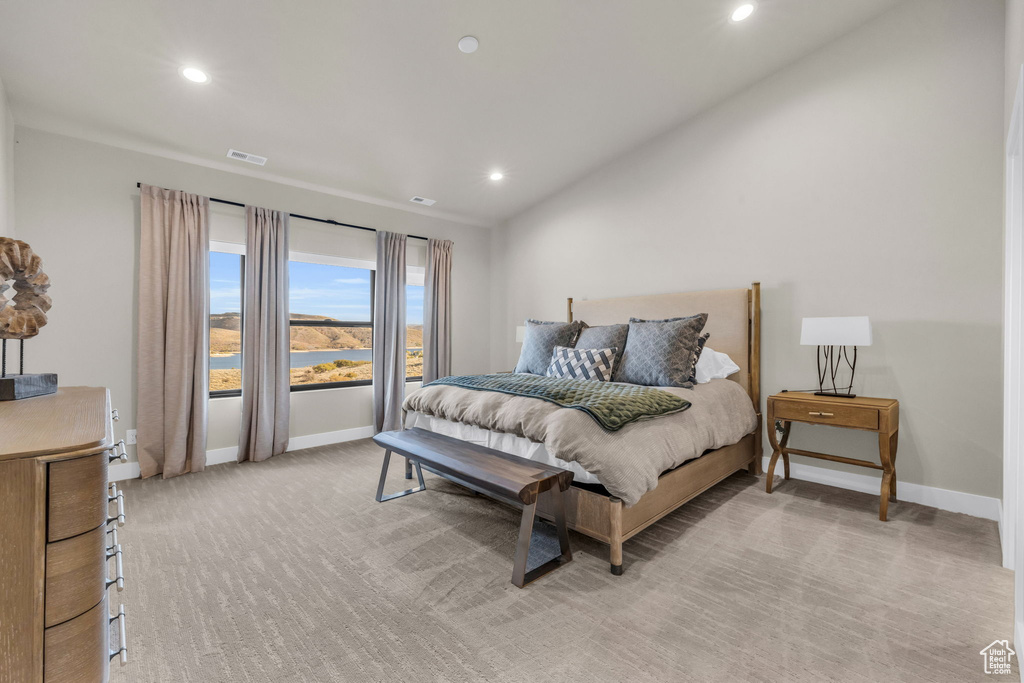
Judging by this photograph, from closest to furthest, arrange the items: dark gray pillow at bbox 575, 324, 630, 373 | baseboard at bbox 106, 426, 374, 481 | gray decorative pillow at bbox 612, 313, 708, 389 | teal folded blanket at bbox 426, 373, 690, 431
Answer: teal folded blanket at bbox 426, 373, 690, 431
gray decorative pillow at bbox 612, 313, 708, 389
baseboard at bbox 106, 426, 374, 481
dark gray pillow at bbox 575, 324, 630, 373

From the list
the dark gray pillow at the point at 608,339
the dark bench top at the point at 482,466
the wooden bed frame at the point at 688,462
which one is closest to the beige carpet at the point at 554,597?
the wooden bed frame at the point at 688,462

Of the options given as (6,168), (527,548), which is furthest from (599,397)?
(6,168)

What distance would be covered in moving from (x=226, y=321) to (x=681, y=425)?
3897mm

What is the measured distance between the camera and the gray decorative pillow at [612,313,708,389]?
3.04 m

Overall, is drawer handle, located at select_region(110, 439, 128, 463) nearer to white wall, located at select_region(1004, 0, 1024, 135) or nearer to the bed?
the bed

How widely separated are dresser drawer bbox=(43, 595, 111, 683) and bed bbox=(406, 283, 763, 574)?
159cm

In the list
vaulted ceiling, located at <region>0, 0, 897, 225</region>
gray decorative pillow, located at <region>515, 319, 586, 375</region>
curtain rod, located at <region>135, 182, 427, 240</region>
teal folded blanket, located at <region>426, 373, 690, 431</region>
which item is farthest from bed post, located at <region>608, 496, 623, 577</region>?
curtain rod, located at <region>135, 182, 427, 240</region>

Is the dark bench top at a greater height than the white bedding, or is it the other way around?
the white bedding

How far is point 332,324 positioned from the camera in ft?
14.4

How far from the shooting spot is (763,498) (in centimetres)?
283

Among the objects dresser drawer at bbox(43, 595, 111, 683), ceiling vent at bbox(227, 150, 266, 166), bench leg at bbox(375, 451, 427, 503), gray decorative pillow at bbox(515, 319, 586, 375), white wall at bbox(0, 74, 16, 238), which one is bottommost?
bench leg at bbox(375, 451, 427, 503)

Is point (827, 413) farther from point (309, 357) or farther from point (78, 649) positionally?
point (309, 357)

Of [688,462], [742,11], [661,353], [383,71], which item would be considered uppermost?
[742,11]

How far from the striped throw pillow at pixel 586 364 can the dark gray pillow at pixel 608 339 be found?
0.28ft
